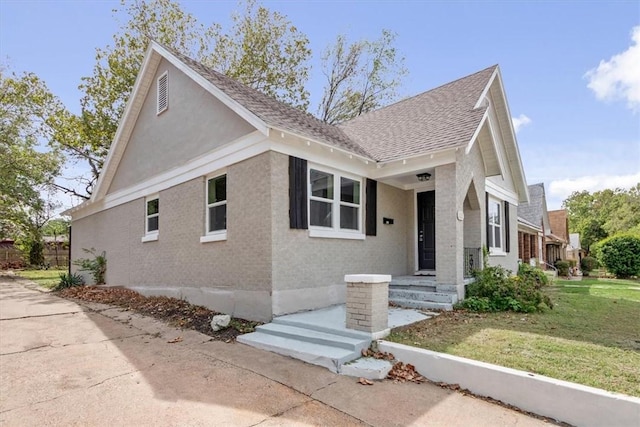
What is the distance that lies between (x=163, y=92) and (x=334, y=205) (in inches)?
257

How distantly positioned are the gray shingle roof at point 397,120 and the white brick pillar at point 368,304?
3.34 metres

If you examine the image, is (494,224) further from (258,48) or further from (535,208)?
(258,48)

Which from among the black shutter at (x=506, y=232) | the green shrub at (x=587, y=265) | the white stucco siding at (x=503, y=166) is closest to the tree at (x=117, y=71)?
the white stucco siding at (x=503, y=166)

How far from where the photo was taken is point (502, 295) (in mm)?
8258

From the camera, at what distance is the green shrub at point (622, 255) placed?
20.5 metres

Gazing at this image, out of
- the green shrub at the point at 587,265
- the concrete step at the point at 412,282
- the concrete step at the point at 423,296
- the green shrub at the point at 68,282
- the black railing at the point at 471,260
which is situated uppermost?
the black railing at the point at 471,260

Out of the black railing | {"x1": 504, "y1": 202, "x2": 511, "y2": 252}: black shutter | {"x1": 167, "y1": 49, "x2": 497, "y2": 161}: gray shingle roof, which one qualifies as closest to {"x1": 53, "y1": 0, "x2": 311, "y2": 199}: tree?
{"x1": 167, "y1": 49, "x2": 497, "y2": 161}: gray shingle roof

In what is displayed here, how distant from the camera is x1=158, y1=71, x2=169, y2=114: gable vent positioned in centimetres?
1070

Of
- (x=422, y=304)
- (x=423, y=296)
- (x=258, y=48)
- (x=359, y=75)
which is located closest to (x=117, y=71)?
(x=258, y=48)

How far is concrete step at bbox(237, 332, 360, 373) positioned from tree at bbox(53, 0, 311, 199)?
1894 cm

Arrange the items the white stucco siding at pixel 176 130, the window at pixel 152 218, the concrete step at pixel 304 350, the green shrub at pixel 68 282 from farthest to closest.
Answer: the green shrub at pixel 68 282 → the window at pixel 152 218 → the white stucco siding at pixel 176 130 → the concrete step at pixel 304 350

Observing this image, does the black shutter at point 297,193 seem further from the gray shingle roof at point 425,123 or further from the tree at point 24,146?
the tree at point 24,146

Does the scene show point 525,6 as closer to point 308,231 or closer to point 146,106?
point 308,231

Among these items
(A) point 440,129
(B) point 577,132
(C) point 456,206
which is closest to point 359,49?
(B) point 577,132
